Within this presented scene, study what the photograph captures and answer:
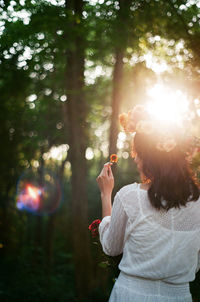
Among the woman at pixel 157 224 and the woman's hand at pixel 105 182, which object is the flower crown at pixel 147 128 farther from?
the woman's hand at pixel 105 182

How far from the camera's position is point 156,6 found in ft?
12.3

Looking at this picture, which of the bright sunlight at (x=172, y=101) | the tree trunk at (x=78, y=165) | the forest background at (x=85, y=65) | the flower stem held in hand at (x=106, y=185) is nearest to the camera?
the flower stem held in hand at (x=106, y=185)

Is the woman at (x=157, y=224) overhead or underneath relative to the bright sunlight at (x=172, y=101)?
underneath

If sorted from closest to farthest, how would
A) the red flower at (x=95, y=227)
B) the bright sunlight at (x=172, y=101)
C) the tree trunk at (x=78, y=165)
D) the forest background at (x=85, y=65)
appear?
1. the red flower at (x=95, y=227)
2. the bright sunlight at (x=172, y=101)
3. the forest background at (x=85, y=65)
4. the tree trunk at (x=78, y=165)

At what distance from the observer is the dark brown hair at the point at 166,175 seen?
1859 mm

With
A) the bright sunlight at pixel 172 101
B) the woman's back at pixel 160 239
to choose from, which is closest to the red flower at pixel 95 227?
the woman's back at pixel 160 239

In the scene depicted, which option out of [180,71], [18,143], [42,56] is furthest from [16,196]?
[180,71]

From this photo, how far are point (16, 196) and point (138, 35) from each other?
1501 cm

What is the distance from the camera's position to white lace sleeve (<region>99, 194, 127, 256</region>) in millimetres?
1948

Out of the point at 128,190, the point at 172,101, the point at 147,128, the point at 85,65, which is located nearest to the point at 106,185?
the point at 128,190

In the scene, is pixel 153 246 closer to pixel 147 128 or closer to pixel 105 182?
pixel 105 182

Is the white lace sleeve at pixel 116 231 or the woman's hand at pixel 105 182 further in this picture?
the woman's hand at pixel 105 182

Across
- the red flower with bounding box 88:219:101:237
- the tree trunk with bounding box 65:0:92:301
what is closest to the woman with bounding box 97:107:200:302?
the red flower with bounding box 88:219:101:237

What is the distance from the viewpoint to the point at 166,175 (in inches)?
73.6
